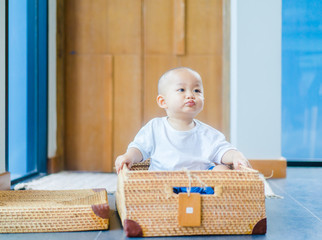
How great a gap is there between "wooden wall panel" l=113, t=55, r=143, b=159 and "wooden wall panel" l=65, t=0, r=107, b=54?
167 mm

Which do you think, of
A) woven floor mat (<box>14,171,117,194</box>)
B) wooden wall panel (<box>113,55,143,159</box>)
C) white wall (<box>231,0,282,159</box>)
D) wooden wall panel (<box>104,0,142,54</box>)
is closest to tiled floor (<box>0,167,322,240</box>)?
white wall (<box>231,0,282,159</box>)

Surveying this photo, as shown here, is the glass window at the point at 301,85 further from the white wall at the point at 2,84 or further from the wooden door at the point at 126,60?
the white wall at the point at 2,84

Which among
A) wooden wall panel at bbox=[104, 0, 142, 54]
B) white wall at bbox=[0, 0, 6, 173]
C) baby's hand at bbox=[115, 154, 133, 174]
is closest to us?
baby's hand at bbox=[115, 154, 133, 174]

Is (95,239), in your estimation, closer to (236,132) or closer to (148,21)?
(236,132)

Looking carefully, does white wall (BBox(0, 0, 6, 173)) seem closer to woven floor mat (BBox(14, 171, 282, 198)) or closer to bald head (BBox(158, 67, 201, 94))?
woven floor mat (BBox(14, 171, 282, 198))

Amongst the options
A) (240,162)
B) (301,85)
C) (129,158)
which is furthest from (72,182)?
(301,85)

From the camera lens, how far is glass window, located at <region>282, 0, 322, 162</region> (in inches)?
94.9

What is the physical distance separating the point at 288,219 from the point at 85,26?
1670 mm

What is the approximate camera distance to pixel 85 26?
7.11 feet

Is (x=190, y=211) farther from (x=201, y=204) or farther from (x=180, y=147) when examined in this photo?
(x=180, y=147)

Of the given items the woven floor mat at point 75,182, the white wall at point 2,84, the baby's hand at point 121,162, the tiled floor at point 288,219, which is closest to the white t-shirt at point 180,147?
the baby's hand at point 121,162

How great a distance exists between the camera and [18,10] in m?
1.82

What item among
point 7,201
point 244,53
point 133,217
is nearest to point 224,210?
point 133,217

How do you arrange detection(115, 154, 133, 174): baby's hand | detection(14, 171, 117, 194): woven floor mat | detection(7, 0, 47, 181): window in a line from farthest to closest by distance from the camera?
1. detection(7, 0, 47, 181): window
2. detection(14, 171, 117, 194): woven floor mat
3. detection(115, 154, 133, 174): baby's hand
